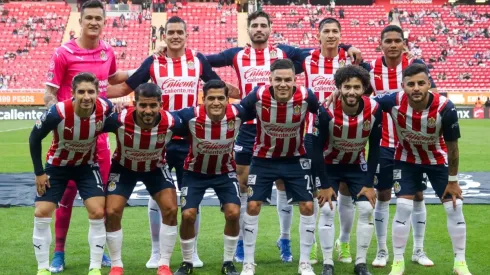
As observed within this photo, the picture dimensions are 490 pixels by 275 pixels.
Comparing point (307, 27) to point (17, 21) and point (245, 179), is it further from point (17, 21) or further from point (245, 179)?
point (245, 179)

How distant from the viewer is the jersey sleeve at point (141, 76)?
6.75 metres

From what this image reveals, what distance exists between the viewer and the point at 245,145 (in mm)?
6977

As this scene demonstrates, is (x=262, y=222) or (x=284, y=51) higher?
(x=284, y=51)

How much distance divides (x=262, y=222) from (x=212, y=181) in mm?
2405

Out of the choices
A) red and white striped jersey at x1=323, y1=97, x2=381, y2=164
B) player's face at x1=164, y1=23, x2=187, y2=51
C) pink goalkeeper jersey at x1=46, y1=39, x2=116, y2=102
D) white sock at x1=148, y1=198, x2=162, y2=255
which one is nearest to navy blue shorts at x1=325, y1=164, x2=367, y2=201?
red and white striped jersey at x1=323, y1=97, x2=381, y2=164

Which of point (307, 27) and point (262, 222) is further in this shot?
point (307, 27)

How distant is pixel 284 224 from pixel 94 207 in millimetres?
1913

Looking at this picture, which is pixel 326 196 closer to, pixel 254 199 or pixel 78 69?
pixel 254 199

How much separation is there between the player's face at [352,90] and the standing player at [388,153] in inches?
29.5

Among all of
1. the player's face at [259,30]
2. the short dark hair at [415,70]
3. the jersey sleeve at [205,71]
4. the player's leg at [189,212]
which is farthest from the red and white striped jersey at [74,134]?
the short dark hair at [415,70]

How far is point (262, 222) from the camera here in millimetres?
8516

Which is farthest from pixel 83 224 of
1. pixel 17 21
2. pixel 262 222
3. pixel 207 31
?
pixel 17 21

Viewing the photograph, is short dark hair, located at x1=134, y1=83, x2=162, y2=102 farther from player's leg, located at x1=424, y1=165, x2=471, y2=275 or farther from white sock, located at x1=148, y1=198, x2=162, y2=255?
player's leg, located at x1=424, y1=165, x2=471, y2=275

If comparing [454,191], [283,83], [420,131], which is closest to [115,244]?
[283,83]
